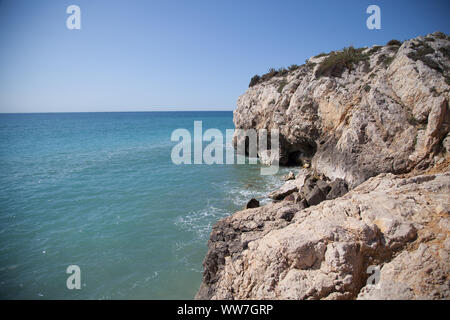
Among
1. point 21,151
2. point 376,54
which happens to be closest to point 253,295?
point 376,54

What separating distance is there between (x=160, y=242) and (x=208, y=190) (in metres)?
7.91

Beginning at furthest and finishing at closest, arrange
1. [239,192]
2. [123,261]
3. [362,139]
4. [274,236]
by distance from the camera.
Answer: [239,192]
[362,139]
[123,261]
[274,236]

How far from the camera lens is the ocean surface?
10047mm

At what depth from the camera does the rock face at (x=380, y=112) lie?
11578 mm

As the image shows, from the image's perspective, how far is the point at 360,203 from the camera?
7.06m

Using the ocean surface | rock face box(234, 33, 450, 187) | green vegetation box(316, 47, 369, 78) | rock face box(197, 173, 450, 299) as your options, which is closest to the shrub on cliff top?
rock face box(234, 33, 450, 187)

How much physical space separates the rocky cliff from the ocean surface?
284 cm

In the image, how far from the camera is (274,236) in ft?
23.3

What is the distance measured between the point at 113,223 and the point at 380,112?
1710 centimetres

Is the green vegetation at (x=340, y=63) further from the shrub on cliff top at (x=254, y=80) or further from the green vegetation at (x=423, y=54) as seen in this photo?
the shrub on cliff top at (x=254, y=80)

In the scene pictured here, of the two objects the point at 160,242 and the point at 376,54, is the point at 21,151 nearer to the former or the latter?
the point at 160,242

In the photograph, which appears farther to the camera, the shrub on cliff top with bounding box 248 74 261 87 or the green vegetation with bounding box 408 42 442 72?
the shrub on cliff top with bounding box 248 74 261 87

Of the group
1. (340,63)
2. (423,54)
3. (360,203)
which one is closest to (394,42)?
(340,63)

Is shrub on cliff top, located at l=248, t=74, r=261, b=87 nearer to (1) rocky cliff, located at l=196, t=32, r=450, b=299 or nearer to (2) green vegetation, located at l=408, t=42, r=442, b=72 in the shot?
(1) rocky cliff, located at l=196, t=32, r=450, b=299
